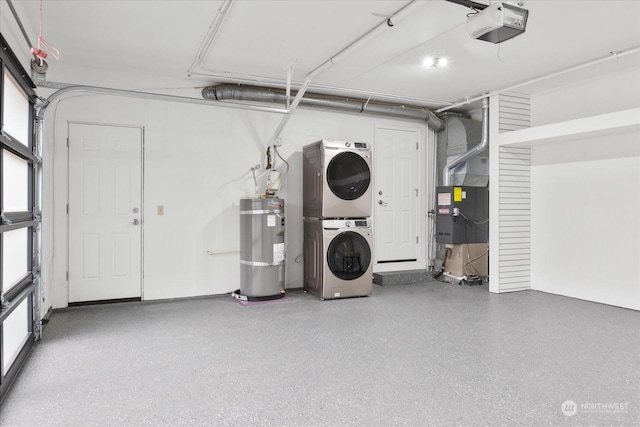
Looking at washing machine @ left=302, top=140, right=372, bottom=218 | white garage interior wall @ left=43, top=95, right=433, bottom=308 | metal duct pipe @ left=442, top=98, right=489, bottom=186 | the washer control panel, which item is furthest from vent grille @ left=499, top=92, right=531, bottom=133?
white garage interior wall @ left=43, top=95, right=433, bottom=308

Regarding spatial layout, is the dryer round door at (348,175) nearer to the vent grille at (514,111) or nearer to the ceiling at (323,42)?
the ceiling at (323,42)

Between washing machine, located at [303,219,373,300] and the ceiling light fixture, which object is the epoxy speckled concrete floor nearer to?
washing machine, located at [303,219,373,300]

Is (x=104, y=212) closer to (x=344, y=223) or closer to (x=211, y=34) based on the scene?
(x=211, y=34)

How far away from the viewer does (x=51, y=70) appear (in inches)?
170

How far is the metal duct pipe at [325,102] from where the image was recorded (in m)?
4.95

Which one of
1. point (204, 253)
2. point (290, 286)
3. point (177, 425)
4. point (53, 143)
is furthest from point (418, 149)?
point (177, 425)

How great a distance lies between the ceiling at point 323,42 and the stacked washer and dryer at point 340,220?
100cm

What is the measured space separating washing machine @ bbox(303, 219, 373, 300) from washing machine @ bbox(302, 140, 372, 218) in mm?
147

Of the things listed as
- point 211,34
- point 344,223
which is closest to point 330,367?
point 344,223

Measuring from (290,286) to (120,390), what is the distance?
10.4ft

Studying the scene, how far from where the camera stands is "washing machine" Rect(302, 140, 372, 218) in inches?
192

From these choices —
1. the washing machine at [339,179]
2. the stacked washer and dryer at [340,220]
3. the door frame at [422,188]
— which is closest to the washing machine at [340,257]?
the stacked washer and dryer at [340,220]

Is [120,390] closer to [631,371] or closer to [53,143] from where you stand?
[53,143]

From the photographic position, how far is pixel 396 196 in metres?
6.25
